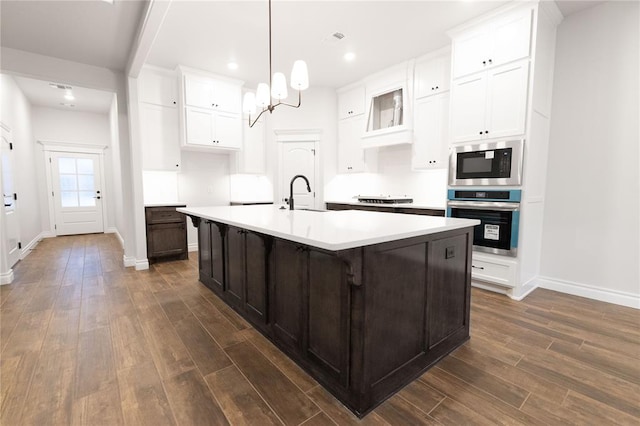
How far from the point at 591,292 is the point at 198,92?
560 centimetres

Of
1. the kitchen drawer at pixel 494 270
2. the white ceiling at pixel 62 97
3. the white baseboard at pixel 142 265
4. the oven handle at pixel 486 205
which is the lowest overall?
the white baseboard at pixel 142 265

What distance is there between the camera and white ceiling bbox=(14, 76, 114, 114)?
5.01 m

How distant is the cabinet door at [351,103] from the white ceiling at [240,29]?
0.66m

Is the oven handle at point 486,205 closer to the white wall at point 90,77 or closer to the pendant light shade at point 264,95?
the pendant light shade at point 264,95

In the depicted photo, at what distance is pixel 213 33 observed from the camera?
3383 millimetres

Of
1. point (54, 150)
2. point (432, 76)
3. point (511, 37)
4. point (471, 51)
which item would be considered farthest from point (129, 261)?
point (511, 37)

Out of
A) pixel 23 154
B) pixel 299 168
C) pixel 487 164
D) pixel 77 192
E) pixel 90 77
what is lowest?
pixel 77 192

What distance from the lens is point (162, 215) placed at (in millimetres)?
4289

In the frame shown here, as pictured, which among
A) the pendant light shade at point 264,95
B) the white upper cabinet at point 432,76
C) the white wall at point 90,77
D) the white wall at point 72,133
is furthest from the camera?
the white wall at point 72,133

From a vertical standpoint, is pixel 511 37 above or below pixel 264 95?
above

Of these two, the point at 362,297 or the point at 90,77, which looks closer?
the point at 362,297

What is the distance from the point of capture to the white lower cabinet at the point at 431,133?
3781 mm

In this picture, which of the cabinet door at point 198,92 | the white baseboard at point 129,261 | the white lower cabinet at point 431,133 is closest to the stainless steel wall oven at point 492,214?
the white lower cabinet at point 431,133

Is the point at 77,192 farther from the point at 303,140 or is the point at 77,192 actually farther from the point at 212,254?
the point at 212,254
